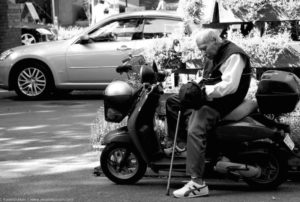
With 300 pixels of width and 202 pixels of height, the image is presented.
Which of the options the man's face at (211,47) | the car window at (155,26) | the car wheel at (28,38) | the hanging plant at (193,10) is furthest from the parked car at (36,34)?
the man's face at (211,47)

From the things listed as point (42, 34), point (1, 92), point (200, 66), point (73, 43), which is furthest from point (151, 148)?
point (42, 34)

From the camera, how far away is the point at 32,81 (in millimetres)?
13078

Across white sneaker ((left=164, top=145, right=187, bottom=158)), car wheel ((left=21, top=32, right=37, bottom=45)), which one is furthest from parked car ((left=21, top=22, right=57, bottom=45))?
white sneaker ((left=164, top=145, right=187, bottom=158))

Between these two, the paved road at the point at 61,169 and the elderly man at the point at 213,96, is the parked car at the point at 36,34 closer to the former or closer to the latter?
the paved road at the point at 61,169

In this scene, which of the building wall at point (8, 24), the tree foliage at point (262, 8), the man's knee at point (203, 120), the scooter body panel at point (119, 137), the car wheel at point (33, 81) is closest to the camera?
the man's knee at point (203, 120)

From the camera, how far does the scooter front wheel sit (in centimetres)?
670

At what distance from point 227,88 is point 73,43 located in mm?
7040

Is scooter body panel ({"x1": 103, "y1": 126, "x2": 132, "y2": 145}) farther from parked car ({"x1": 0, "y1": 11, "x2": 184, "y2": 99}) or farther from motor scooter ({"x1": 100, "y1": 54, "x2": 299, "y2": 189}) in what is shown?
parked car ({"x1": 0, "y1": 11, "x2": 184, "y2": 99})

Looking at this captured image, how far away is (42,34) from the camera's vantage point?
78.4 feet

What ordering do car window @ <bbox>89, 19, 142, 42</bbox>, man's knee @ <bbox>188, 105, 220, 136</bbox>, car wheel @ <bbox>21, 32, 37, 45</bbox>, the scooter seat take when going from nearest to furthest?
man's knee @ <bbox>188, 105, 220, 136</bbox> < the scooter seat < car window @ <bbox>89, 19, 142, 42</bbox> < car wheel @ <bbox>21, 32, 37, 45</bbox>

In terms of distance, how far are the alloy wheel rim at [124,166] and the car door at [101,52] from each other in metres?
5.86

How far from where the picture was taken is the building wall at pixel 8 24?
1772cm

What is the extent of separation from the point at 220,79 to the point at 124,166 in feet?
4.39

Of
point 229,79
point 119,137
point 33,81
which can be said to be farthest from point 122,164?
point 33,81
